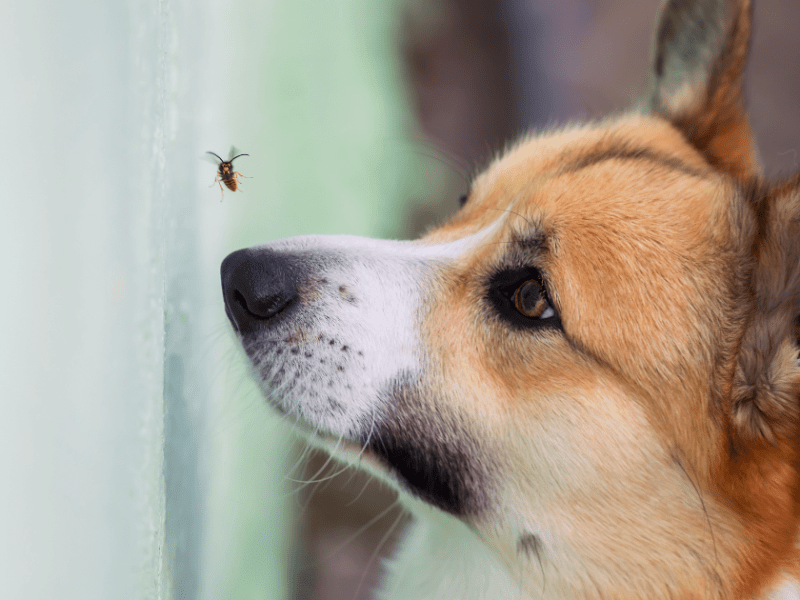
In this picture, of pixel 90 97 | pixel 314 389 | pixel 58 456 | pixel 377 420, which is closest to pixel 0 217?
pixel 90 97

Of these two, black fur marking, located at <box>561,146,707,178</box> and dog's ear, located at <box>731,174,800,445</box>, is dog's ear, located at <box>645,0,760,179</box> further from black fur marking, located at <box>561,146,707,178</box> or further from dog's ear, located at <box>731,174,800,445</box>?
dog's ear, located at <box>731,174,800,445</box>

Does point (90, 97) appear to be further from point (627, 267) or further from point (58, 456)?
point (627, 267)

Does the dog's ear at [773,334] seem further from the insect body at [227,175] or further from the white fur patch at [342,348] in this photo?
the insect body at [227,175]

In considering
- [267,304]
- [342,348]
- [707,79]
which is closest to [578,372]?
[342,348]

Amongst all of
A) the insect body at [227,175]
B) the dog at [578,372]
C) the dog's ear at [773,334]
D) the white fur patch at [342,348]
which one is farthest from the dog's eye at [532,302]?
the insect body at [227,175]

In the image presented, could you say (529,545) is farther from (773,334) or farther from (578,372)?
(773,334)

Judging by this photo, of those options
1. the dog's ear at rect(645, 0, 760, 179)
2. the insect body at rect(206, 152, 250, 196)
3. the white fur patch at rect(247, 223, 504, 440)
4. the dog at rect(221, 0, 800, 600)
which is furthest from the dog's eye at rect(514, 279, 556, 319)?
the insect body at rect(206, 152, 250, 196)
